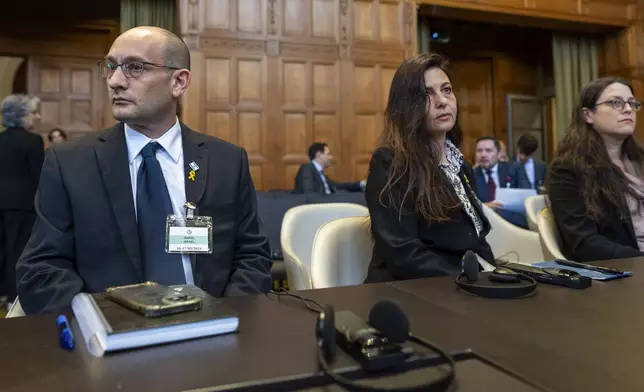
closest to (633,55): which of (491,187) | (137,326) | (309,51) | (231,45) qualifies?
(491,187)

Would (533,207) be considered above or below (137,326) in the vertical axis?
above

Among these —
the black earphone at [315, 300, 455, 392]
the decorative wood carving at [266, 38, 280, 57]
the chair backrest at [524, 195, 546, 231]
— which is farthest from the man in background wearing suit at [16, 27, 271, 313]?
the decorative wood carving at [266, 38, 280, 57]

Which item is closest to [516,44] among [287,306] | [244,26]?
[244,26]

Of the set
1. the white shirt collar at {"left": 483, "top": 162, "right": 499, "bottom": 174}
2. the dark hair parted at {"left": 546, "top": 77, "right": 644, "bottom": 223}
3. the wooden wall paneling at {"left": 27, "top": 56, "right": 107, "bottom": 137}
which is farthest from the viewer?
the wooden wall paneling at {"left": 27, "top": 56, "right": 107, "bottom": 137}

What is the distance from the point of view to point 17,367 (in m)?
0.68

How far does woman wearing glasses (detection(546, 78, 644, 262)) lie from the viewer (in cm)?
211

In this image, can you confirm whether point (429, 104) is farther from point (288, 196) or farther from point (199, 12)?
point (199, 12)

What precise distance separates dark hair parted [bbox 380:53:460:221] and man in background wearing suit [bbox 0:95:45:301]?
10.2ft

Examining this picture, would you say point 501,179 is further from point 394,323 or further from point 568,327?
point 394,323

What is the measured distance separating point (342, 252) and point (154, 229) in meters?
0.63

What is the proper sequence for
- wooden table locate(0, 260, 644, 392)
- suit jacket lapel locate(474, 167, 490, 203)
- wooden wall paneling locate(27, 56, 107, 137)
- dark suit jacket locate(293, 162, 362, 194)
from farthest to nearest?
wooden wall paneling locate(27, 56, 107, 137) → dark suit jacket locate(293, 162, 362, 194) → suit jacket lapel locate(474, 167, 490, 203) → wooden table locate(0, 260, 644, 392)

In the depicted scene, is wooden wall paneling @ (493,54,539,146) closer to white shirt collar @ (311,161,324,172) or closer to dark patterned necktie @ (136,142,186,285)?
white shirt collar @ (311,161,324,172)

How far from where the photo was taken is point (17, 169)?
3934 mm

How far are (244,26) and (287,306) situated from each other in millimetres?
5870
